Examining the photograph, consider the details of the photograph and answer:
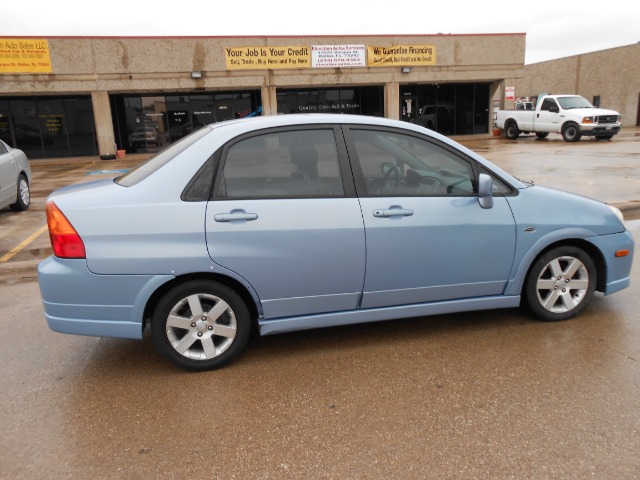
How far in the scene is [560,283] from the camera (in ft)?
13.5

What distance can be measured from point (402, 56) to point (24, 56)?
626 inches

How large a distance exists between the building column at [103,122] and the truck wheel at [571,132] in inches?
790

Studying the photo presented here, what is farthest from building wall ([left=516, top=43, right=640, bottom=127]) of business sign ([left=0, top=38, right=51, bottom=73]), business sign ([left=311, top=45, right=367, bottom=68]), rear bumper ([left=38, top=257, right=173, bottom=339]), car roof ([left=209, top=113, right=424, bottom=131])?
rear bumper ([left=38, top=257, right=173, bottom=339])

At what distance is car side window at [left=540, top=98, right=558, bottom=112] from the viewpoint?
939 inches

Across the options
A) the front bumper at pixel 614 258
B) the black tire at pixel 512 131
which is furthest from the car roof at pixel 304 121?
the black tire at pixel 512 131

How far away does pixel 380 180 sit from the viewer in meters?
3.71

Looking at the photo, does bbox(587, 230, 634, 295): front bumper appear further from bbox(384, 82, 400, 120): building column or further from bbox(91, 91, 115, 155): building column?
bbox(91, 91, 115, 155): building column

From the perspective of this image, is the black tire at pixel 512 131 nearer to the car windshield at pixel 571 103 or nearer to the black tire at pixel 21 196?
the car windshield at pixel 571 103

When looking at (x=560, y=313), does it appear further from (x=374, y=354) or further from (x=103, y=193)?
(x=103, y=193)

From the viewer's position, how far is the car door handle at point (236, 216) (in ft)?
11.0

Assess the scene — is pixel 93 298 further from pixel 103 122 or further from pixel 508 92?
pixel 508 92

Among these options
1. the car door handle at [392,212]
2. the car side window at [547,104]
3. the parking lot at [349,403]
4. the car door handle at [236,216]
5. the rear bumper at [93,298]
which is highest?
the car side window at [547,104]

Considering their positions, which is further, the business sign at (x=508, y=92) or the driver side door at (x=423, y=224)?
the business sign at (x=508, y=92)

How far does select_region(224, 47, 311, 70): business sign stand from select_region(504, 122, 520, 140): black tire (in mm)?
10960
